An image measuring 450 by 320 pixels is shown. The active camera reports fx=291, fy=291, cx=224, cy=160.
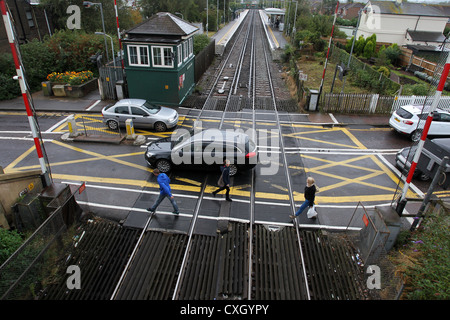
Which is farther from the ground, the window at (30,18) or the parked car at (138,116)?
the window at (30,18)

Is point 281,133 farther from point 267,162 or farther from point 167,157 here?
point 167,157

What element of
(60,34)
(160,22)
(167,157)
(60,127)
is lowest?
(60,127)

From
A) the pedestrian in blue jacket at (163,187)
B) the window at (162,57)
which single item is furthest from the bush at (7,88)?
the pedestrian in blue jacket at (163,187)

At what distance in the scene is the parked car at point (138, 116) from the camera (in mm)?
14836

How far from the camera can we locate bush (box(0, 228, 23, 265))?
6.90 metres

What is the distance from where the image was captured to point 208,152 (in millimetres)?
10789

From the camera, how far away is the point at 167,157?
11.1 meters

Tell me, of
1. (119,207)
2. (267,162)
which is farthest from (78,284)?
(267,162)

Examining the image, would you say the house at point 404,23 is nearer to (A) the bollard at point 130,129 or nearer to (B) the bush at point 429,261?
(A) the bollard at point 130,129

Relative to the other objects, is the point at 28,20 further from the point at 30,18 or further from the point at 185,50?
the point at 185,50

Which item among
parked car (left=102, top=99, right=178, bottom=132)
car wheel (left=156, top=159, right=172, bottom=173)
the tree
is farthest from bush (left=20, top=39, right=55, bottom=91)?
the tree

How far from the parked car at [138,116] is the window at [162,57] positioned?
124 inches

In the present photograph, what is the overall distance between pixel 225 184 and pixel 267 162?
137 inches

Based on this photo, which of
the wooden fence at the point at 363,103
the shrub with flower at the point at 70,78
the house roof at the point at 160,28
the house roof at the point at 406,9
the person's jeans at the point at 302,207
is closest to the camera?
the person's jeans at the point at 302,207
